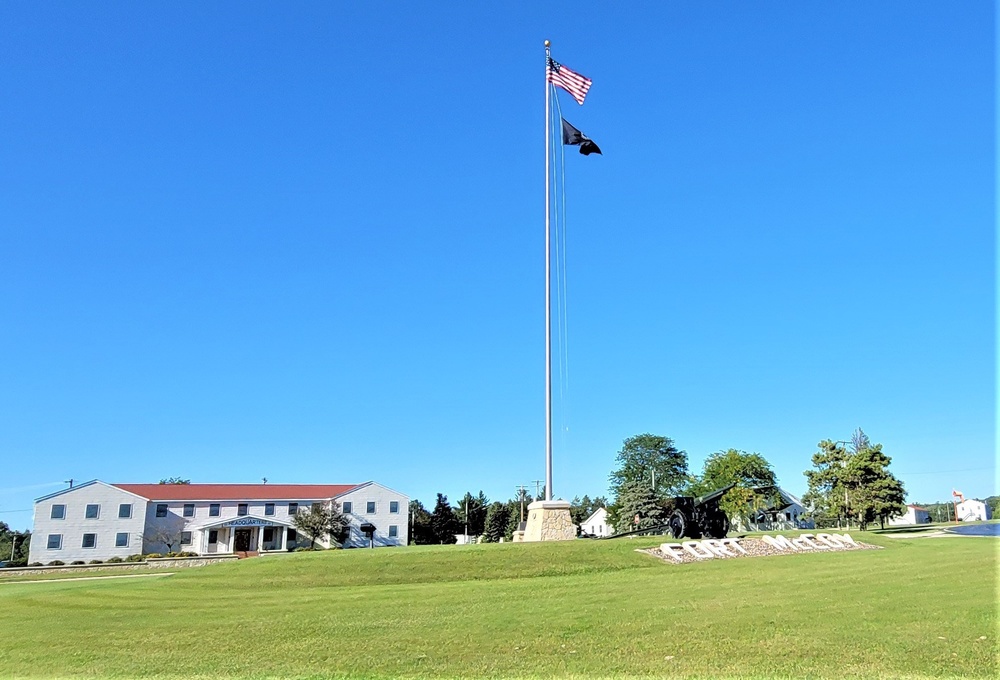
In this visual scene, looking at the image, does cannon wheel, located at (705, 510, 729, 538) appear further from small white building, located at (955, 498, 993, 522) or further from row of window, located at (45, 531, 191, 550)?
small white building, located at (955, 498, 993, 522)

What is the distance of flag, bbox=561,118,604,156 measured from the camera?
2784 cm

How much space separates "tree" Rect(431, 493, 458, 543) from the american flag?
5002 centimetres

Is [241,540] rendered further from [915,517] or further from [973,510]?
[973,510]

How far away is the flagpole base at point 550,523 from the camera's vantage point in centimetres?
2522

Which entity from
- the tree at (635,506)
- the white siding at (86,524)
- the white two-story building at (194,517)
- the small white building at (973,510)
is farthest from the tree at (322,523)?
the small white building at (973,510)

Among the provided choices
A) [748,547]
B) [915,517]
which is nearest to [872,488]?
[748,547]

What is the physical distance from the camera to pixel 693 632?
30.9ft

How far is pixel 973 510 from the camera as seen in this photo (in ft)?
320

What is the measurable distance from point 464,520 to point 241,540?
72.9 ft

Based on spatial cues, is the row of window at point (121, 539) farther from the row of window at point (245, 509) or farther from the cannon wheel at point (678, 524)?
the cannon wheel at point (678, 524)

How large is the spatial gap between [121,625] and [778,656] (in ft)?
33.9

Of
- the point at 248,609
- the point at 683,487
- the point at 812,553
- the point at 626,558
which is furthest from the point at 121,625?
the point at 683,487

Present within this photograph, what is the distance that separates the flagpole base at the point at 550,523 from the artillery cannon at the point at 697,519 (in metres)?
3.82

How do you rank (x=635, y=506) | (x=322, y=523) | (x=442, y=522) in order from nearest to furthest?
(x=322, y=523) → (x=635, y=506) → (x=442, y=522)
